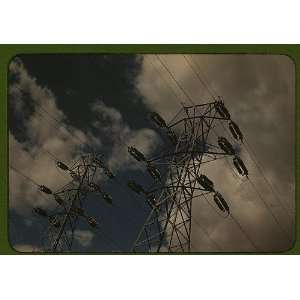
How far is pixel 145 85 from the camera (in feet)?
27.5

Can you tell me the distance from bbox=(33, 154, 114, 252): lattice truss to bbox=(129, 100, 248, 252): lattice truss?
0.59 metres

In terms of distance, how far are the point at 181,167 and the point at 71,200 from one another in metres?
1.83

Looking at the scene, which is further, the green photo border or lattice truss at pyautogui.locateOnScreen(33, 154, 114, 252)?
lattice truss at pyautogui.locateOnScreen(33, 154, 114, 252)

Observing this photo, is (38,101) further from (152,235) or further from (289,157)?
(289,157)

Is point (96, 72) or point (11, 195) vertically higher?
point (96, 72)

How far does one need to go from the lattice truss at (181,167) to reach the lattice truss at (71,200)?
591mm

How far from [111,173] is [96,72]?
1500mm

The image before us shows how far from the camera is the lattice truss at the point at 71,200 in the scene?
8.35 meters

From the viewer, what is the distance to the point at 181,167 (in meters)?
8.70

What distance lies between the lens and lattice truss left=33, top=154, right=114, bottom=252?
8.35m
